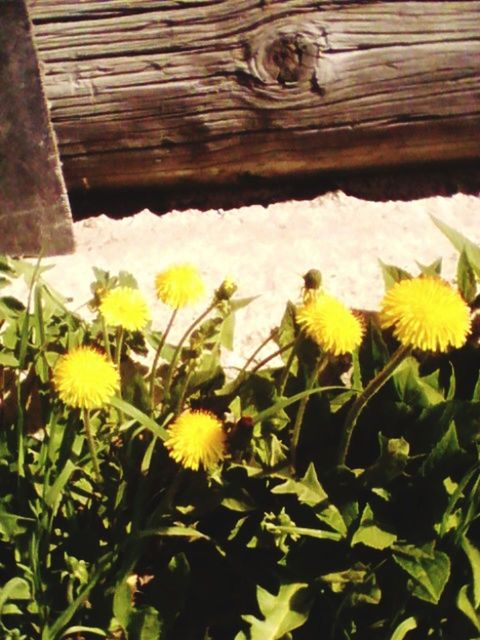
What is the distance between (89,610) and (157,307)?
91cm

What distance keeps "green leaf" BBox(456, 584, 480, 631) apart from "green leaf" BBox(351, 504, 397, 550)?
0.17 metres

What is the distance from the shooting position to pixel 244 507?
6.16 ft

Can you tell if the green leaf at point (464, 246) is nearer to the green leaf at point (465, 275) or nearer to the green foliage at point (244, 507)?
the green leaf at point (465, 275)

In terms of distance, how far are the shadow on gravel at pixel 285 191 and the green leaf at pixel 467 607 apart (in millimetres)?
1720

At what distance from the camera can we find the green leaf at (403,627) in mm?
1779

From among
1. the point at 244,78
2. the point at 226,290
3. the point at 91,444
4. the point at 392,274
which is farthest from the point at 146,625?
the point at 244,78

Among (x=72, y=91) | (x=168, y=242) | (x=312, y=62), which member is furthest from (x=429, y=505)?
(x=72, y=91)

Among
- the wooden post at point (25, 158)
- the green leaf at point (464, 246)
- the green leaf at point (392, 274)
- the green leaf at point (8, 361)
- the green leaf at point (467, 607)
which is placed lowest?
the green leaf at point (467, 607)

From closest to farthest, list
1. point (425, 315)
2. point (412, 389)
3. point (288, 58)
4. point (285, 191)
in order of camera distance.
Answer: point (425, 315) < point (412, 389) < point (288, 58) < point (285, 191)

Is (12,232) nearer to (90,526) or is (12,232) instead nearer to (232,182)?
(232,182)

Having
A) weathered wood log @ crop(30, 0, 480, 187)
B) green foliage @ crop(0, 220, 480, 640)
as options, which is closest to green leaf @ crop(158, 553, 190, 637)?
green foliage @ crop(0, 220, 480, 640)

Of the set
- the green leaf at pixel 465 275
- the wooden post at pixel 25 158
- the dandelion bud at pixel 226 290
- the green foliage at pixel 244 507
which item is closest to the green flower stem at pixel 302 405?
the green foliage at pixel 244 507

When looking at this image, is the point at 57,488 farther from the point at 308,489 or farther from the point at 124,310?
the point at 308,489

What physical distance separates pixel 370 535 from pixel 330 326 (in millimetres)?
469
